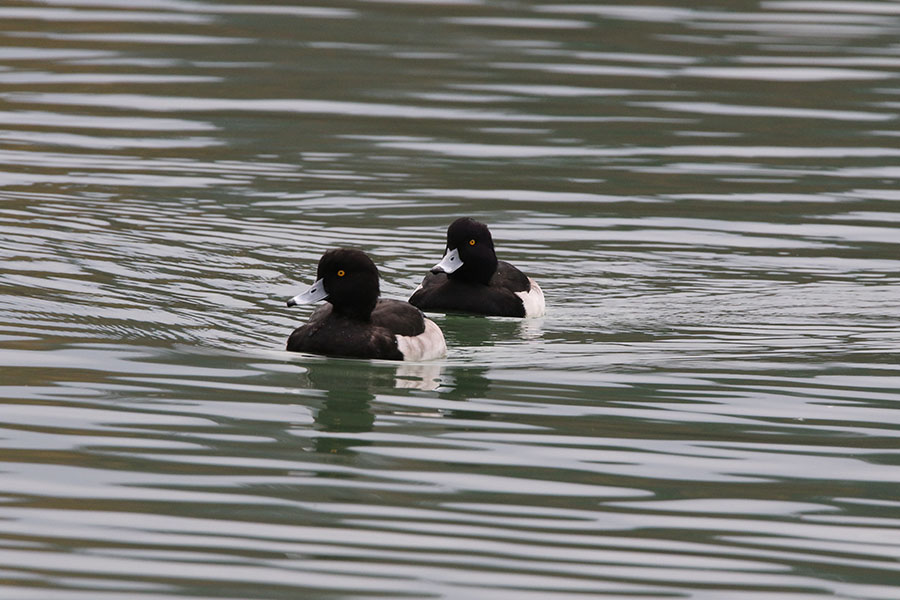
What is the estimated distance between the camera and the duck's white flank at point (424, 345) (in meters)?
12.2

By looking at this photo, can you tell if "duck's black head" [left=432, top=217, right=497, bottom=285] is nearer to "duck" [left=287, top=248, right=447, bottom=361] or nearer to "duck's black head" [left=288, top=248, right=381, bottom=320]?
"duck" [left=287, top=248, right=447, bottom=361]

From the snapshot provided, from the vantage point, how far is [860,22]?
90.0ft

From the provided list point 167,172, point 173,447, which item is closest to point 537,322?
point 173,447

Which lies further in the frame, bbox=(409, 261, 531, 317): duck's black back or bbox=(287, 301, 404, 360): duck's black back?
bbox=(409, 261, 531, 317): duck's black back

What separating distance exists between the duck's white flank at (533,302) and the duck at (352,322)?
72.3 inches

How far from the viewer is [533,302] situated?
13992 mm

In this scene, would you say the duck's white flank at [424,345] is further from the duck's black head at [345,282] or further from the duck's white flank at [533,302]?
the duck's white flank at [533,302]

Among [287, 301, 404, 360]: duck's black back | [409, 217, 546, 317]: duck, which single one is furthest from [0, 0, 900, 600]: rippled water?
[409, 217, 546, 317]: duck

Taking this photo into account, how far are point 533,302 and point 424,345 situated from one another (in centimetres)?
189

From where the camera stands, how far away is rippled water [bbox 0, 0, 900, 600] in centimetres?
802

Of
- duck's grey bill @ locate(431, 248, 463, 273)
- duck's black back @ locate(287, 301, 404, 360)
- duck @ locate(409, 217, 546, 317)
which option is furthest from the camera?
duck @ locate(409, 217, 546, 317)

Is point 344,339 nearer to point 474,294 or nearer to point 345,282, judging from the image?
point 345,282

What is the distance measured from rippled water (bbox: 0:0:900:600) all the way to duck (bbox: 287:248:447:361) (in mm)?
180

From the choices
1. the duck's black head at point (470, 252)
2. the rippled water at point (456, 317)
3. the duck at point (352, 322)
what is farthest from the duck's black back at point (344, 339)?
the duck's black head at point (470, 252)
